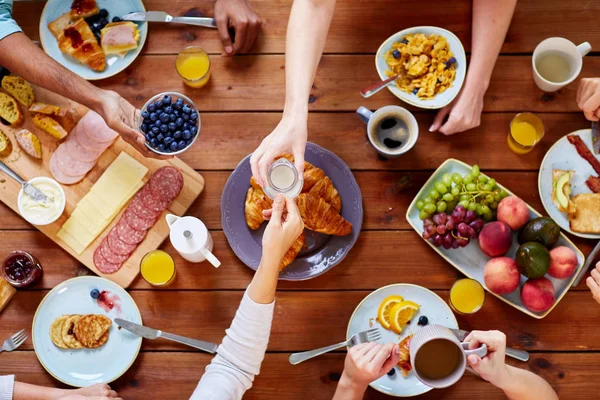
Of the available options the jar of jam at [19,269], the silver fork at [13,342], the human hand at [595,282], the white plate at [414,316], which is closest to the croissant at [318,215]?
the white plate at [414,316]

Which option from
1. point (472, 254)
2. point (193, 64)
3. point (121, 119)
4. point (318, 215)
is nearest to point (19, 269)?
point (121, 119)

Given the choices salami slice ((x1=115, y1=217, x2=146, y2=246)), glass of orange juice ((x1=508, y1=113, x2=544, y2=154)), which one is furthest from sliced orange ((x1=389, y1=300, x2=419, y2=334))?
salami slice ((x1=115, y1=217, x2=146, y2=246))

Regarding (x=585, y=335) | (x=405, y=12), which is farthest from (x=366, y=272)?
(x=405, y=12)

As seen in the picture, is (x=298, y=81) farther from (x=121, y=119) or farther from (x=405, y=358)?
(x=405, y=358)

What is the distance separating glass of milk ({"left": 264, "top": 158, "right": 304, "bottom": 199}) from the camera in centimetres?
172

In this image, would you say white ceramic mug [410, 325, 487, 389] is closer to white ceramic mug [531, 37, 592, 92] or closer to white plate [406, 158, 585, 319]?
white plate [406, 158, 585, 319]

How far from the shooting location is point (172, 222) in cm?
194

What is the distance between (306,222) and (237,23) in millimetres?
778

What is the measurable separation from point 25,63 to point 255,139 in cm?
84

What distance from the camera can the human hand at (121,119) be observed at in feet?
6.28

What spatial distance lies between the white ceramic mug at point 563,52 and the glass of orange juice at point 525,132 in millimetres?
140

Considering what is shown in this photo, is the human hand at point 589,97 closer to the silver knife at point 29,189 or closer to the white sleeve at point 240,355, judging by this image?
the white sleeve at point 240,355

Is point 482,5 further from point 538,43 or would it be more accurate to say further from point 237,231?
point 237,231

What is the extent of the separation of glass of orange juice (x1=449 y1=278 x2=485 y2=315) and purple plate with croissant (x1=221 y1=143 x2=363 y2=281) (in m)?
0.39
